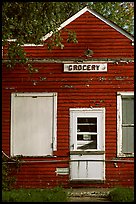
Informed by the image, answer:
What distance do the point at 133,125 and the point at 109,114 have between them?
858 mm

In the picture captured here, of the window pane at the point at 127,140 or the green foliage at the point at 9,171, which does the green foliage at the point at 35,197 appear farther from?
the window pane at the point at 127,140

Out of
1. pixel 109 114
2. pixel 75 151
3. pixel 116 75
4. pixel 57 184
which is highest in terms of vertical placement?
pixel 116 75

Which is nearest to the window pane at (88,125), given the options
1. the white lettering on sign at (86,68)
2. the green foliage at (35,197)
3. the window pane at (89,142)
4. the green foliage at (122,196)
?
the window pane at (89,142)

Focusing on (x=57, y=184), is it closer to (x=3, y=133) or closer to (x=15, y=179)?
(x=15, y=179)

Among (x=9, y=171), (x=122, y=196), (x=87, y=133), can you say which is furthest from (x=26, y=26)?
(x=122, y=196)

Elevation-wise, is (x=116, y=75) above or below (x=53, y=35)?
below

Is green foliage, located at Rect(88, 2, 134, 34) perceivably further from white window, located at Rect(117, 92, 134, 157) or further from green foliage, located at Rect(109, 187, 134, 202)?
green foliage, located at Rect(109, 187, 134, 202)

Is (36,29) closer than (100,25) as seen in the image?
Yes

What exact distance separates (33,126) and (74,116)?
4.39 feet

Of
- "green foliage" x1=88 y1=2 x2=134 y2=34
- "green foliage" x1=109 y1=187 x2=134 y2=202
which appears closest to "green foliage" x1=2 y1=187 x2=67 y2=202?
"green foliage" x1=109 y1=187 x2=134 y2=202

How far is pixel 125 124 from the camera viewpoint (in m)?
15.4

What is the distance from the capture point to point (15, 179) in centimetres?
1524

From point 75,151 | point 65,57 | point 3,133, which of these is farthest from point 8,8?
point 75,151

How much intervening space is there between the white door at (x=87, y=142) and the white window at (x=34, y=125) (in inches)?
26.1
